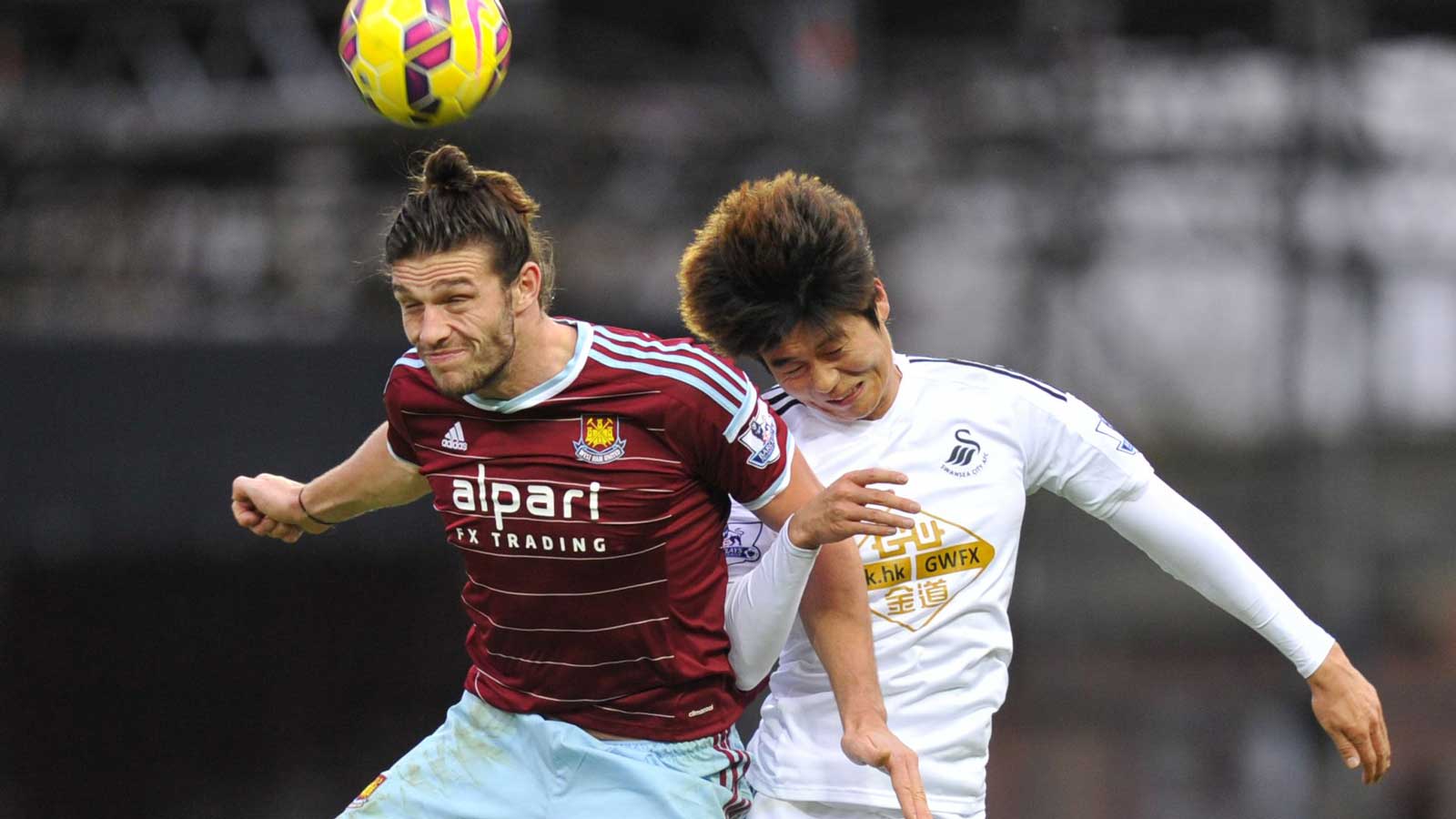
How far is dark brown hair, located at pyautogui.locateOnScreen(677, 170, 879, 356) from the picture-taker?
3.80 meters

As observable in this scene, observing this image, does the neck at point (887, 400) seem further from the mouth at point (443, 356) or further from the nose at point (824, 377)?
the mouth at point (443, 356)

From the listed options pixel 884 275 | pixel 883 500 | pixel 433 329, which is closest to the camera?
pixel 883 500

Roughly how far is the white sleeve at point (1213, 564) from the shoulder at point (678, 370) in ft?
3.11

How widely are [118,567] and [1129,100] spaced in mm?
10226

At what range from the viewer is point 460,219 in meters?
3.69

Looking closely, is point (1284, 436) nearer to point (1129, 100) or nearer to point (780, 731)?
point (1129, 100)

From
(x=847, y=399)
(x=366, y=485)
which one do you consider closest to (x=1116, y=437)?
(x=847, y=399)

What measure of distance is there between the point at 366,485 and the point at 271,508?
10.1 inches

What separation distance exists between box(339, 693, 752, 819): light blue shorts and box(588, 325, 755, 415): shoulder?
0.72m

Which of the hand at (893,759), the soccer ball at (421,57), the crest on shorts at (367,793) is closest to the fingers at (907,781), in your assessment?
the hand at (893,759)

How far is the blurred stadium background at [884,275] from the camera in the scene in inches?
414

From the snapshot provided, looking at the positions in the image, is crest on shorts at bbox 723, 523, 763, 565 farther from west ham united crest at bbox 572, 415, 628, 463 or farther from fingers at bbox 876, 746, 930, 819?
fingers at bbox 876, 746, 930, 819

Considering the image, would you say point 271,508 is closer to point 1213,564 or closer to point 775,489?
point 775,489

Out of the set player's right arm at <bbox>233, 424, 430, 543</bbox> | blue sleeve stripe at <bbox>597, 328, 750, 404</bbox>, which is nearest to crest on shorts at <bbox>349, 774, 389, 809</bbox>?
player's right arm at <bbox>233, 424, 430, 543</bbox>
